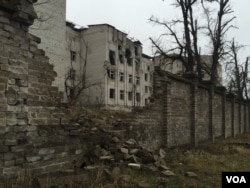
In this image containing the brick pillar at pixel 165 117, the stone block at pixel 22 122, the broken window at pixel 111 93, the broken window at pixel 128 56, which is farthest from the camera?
the broken window at pixel 128 56

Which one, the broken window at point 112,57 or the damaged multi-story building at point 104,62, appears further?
the broken window at point 112,57

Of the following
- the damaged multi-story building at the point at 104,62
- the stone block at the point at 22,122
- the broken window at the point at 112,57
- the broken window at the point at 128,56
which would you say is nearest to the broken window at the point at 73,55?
the damaged multi-story building at the point at 104,62

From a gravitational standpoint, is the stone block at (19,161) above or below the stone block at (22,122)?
below

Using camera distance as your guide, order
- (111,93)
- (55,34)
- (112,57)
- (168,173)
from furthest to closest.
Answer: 1. (112,57)
2. (111,93)
3. (55,34)
4. (168,173)

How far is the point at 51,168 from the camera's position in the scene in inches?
301

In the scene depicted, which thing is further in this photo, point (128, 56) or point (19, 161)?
point (128, 56)

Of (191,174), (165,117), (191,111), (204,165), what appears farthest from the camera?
(191,111)

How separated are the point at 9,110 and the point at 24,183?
132cm

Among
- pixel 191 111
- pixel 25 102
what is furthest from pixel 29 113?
pixel 191 111

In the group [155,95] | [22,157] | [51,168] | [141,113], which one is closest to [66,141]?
[51,168]

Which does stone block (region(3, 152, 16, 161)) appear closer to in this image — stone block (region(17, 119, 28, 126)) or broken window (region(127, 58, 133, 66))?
stone block (region(17, 119, 28, 126))

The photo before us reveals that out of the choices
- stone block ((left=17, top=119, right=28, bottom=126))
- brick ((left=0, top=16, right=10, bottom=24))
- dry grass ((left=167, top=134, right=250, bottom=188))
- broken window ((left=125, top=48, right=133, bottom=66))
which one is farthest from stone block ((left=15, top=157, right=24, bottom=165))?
broken window ((left=125, top=48, right=133, bottom=66))

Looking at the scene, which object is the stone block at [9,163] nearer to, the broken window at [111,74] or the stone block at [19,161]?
the stone block at [19,161]

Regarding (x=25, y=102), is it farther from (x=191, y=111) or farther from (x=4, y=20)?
(x=191, y=111)
